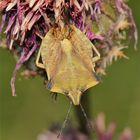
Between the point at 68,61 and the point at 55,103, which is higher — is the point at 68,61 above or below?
above

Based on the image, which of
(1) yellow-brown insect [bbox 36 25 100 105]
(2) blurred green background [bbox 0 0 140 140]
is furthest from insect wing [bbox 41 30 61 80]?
(2) blurred green background [bbox 0 0 140 140]

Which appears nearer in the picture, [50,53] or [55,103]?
[50,53]

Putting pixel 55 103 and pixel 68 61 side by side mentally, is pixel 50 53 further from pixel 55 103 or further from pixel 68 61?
pixel 55 103

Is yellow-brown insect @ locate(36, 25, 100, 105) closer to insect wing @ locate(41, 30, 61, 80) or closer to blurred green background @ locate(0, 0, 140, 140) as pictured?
insect wing @ locate(41, 30, 61, 80)

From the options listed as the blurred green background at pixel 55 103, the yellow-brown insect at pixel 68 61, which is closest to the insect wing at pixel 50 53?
the yellow-brown insect at pixel 68 61

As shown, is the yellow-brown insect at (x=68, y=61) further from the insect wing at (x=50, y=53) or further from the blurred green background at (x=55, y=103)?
the blurred green background at (x=55, y=103)

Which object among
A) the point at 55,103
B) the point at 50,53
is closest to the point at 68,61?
the point at 50,53

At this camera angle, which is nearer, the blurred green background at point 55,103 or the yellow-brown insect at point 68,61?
the yellow-brown insect at point 68,61

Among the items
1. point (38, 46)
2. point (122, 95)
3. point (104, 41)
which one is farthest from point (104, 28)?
point (122, 95)
